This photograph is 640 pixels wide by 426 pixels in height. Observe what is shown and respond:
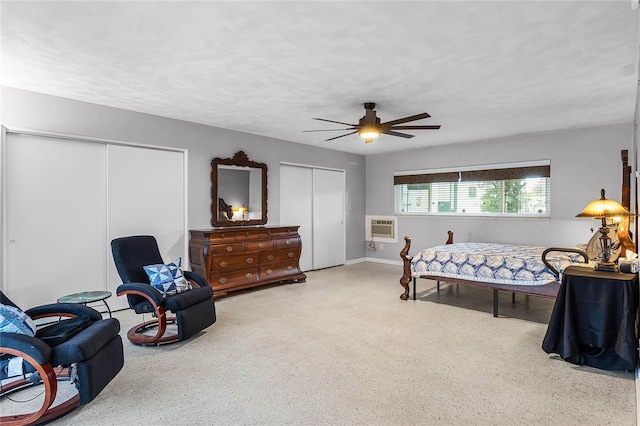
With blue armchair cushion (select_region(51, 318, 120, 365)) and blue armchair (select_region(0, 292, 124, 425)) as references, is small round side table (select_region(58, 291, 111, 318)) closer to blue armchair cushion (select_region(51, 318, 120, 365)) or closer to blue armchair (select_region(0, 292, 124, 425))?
blue armchair (select_region(0, 292, 124, 425))

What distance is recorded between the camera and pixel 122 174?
174 inches

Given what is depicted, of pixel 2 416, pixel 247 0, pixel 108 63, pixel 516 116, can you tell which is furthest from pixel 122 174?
pixel 516 116

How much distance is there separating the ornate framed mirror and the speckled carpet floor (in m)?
1.76

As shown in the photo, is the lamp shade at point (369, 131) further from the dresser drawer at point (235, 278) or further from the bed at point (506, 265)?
the dresser drawer at point (235, 278)

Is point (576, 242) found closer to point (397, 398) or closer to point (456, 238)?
point (456, 238)

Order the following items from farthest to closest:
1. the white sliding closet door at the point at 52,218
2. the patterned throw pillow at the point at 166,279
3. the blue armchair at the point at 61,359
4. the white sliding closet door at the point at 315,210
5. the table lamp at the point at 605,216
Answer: the white sliding closet door at the point at 315,210 → the white sliding closet door at the point at 52,218 → the patterned throw pillow at the point at 166,279 → the table lamp at the point at 605,216 → the blue armchair at the point at 61,359

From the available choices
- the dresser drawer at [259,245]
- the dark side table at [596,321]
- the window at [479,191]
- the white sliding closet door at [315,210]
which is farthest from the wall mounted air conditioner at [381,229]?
the dark side table at [596,321]

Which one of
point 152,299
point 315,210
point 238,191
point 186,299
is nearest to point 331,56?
point 186,299

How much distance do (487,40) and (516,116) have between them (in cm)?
250

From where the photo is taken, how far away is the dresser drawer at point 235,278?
15.8 ft

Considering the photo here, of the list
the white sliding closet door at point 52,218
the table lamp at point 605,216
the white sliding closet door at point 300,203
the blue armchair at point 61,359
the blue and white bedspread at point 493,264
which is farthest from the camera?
the white sliding closet door at point 300,203

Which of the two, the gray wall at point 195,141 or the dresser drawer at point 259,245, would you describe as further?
the dresser drawer at point 259,245

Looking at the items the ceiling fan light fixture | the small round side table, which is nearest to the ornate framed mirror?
the small round side table

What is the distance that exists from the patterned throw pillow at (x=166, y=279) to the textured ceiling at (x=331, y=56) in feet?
5.99
